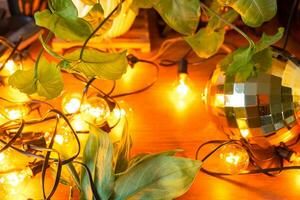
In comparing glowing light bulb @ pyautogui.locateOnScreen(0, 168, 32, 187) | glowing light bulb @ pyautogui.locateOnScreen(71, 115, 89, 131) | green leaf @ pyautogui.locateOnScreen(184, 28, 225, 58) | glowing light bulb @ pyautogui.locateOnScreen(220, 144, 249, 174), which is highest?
green leaf @ pyautogui.locateOnScreen(184, 28, 225, 58)

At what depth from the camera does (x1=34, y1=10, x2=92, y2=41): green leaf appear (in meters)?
0.38

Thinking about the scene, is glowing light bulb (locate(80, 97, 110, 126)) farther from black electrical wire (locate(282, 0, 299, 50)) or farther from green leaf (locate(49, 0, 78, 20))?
black electrical wire (locate(282, 0, 299, 50))

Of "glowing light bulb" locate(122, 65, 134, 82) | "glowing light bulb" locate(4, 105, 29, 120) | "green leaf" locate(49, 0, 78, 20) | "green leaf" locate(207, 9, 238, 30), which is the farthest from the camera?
"glowing light bulb" locate(122, 65, 134, 82)

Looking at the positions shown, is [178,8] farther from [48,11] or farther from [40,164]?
[40,164]

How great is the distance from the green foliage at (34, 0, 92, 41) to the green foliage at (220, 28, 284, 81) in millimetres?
179

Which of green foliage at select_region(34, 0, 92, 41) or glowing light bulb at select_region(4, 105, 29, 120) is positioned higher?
green foliage at select_region(34, 0, 92, 41)

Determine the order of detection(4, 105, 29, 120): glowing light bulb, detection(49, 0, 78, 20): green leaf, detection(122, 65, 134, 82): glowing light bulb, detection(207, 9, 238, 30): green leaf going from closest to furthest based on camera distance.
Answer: detection(49, 0, 78, 20): green leaf
detection(207, 9, 238, 30): green leaf
detection(4, 105, 29, 120): glowing light bulb
detection(122, 65, 134, 82): glowing light bulb

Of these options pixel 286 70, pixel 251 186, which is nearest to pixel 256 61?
pixel 286 70

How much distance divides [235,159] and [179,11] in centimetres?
21

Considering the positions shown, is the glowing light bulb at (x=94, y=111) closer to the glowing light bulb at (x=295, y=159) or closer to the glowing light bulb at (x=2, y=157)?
the glowing light bulb at (x=2, y=157)

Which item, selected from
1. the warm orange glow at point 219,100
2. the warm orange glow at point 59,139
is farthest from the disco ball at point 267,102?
the warm orange glow at point 59,139

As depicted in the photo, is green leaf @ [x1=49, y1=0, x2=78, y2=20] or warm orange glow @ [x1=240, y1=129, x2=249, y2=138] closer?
green leaf @ [x1=49, y1=0, x2=78, y2=20]

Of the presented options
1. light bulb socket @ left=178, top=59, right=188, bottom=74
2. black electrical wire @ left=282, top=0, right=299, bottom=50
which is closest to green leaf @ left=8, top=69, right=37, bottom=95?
light bulb socket @ left=178, top=59, right=188, bottom=74

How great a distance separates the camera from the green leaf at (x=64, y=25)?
381 millimetres
